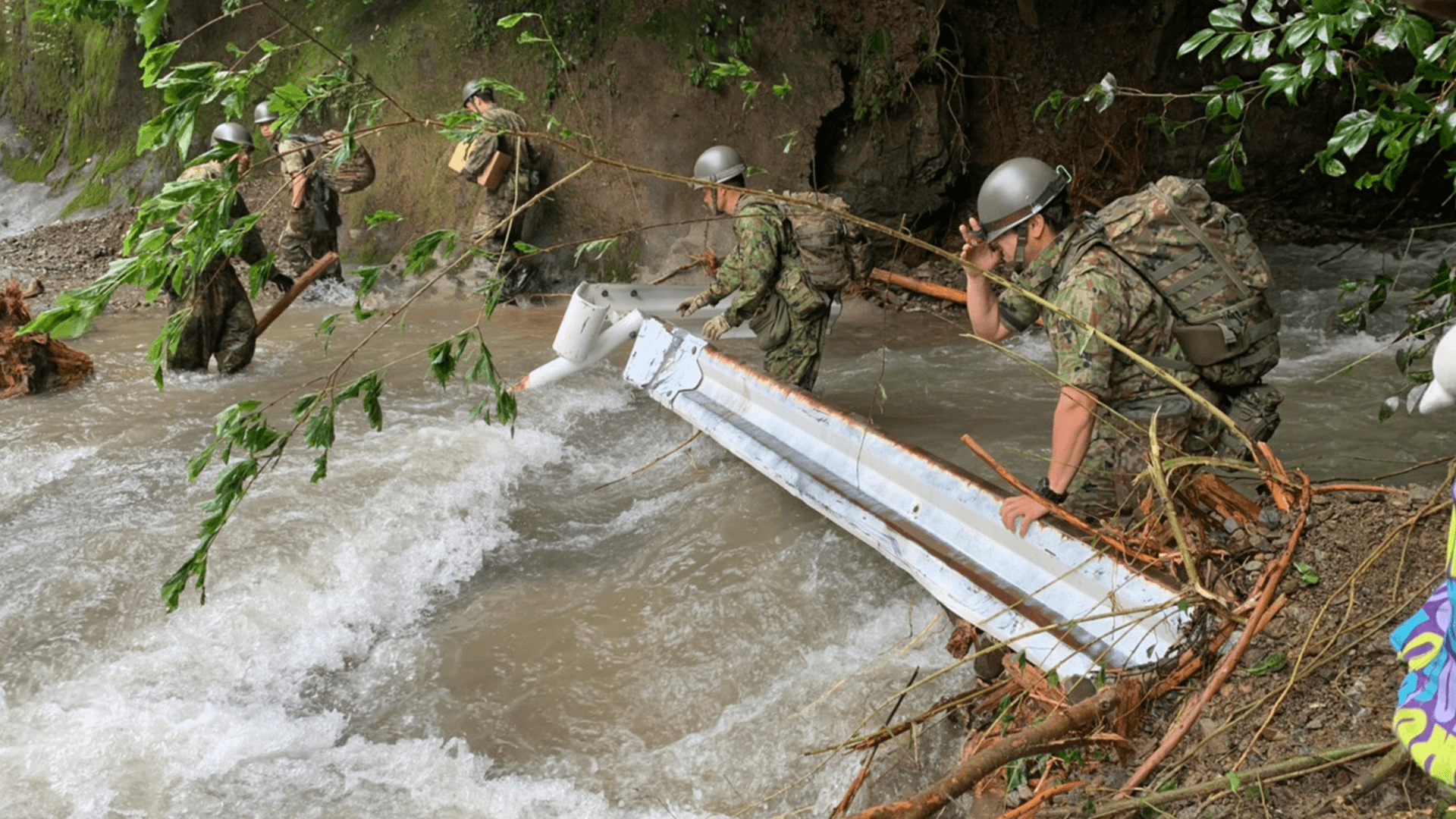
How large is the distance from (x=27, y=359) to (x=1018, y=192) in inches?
277

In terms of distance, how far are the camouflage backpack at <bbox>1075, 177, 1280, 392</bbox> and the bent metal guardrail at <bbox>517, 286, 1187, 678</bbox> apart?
88cm

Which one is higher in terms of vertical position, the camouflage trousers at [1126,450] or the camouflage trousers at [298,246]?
the camouflage trousers at [1126,450]

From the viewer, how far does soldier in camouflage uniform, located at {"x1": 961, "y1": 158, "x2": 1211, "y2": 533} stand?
3.63 metres

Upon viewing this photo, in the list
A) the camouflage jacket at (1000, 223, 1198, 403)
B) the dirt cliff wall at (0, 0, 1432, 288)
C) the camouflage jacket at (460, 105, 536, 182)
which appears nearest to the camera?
the camouflage jacket at (1000, 223, 1198, 403)

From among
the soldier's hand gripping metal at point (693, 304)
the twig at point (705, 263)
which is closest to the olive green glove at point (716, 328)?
the soldier's hand gripping metal at point (693, 304)

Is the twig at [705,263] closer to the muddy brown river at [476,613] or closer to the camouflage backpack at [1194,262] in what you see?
the muddy brown river at [476,613]

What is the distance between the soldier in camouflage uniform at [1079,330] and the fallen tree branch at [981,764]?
0.99m

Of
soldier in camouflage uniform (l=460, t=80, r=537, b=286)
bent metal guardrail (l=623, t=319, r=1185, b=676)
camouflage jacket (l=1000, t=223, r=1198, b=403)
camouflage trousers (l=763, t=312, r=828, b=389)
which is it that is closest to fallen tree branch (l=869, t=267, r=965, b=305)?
camouflage trousers (l=763, t=312, r=828, b=389)

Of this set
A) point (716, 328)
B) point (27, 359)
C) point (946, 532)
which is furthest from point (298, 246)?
point (946, 532)

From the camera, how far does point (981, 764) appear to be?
91.8 inches

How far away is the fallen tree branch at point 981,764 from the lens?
2332 mm

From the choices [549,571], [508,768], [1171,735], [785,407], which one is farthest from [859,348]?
[1171,735]

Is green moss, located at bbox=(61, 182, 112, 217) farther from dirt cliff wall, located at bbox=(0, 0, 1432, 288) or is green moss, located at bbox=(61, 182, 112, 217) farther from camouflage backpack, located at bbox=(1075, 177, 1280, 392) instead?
camouflage backpack, located at bbox=(1075, 177, 1280, 392)

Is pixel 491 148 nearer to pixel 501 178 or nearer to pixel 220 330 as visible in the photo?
pixel 501 178
